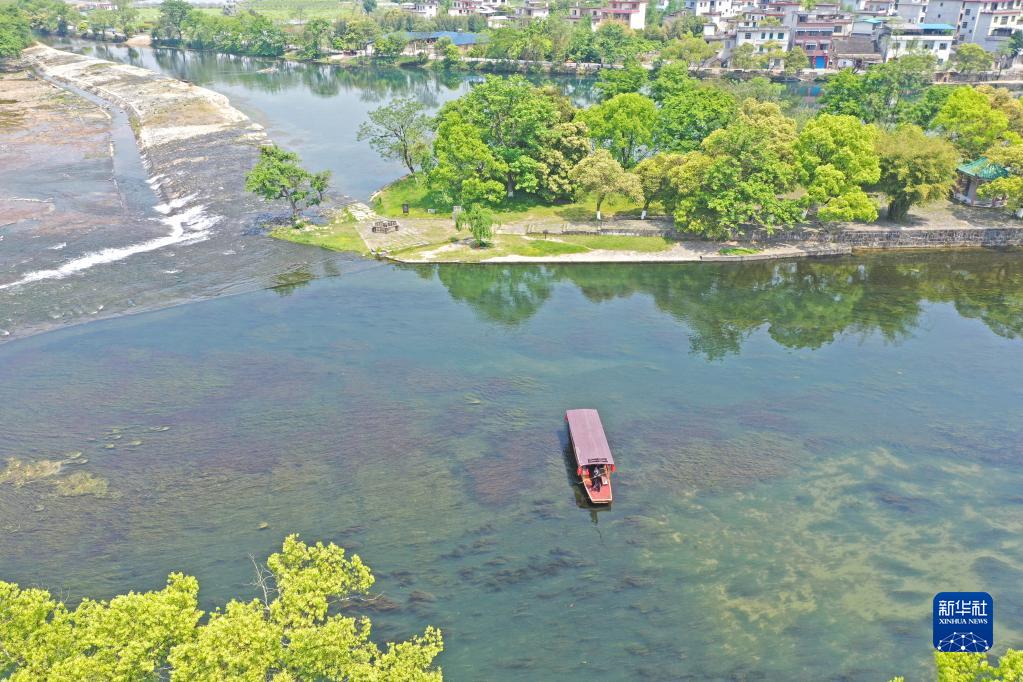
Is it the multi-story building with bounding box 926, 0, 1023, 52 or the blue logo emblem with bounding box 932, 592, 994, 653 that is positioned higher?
the multi-story building with bounding box 926, 0, 1023, 52

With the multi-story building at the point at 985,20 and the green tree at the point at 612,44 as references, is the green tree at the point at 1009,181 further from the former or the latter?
the multi-story building at the point at 985,20

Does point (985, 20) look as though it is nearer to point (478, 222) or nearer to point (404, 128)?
point (404, 128)

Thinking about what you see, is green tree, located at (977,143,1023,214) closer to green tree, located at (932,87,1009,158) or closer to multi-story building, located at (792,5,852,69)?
green tree, located at (932,87,1009,158)

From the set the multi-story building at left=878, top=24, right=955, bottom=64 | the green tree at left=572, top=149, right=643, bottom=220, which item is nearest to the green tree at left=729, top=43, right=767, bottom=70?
the multi-story building at left=878, top=24, right=955, bottom=64

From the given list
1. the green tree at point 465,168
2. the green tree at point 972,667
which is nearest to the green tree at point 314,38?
the green tree at point 465,168

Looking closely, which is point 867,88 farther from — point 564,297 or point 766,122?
point 564,297

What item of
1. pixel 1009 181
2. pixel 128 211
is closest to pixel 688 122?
A: pixel 1009 181

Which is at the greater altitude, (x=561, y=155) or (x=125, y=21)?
(x=125, y=21)
